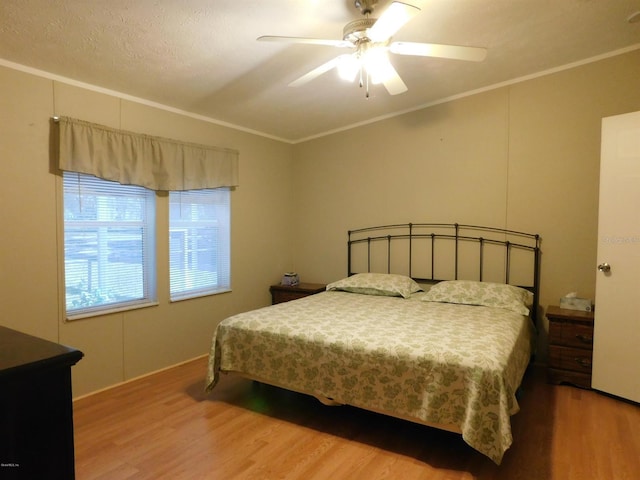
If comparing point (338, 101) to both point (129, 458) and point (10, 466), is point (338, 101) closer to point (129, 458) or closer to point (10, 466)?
point (129, 458)

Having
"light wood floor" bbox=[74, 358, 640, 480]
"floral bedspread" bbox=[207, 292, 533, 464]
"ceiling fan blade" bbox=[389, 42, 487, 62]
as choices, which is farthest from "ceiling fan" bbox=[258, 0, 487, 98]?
"light wood floor" bbox=[74, 358, 640, 480]

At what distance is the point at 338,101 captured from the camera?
3666mm

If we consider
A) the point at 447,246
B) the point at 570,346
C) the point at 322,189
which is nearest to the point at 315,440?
the point at 570,346

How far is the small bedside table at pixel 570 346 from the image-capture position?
2908 mm

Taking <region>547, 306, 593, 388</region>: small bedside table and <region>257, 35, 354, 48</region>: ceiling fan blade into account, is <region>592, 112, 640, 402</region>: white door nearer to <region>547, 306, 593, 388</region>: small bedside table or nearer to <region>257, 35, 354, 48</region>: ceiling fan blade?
<region>547, 306, 593, 388</region>: small bedside table

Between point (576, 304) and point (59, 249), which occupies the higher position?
point (59, 249)

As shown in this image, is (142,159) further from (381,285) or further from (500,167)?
(500,167)

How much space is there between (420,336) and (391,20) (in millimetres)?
1738

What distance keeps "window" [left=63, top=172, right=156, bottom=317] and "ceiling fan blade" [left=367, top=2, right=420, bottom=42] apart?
2404 millimetres

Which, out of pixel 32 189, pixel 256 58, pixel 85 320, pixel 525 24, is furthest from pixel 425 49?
pixel 85 320

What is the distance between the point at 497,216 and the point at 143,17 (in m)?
3.22

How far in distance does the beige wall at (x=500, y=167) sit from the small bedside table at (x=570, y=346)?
44 centimetres

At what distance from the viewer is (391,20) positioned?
1814 millimetres

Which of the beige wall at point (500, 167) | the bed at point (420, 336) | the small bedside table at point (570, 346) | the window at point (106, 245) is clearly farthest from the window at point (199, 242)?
the small bedside table at point (570, 346)
